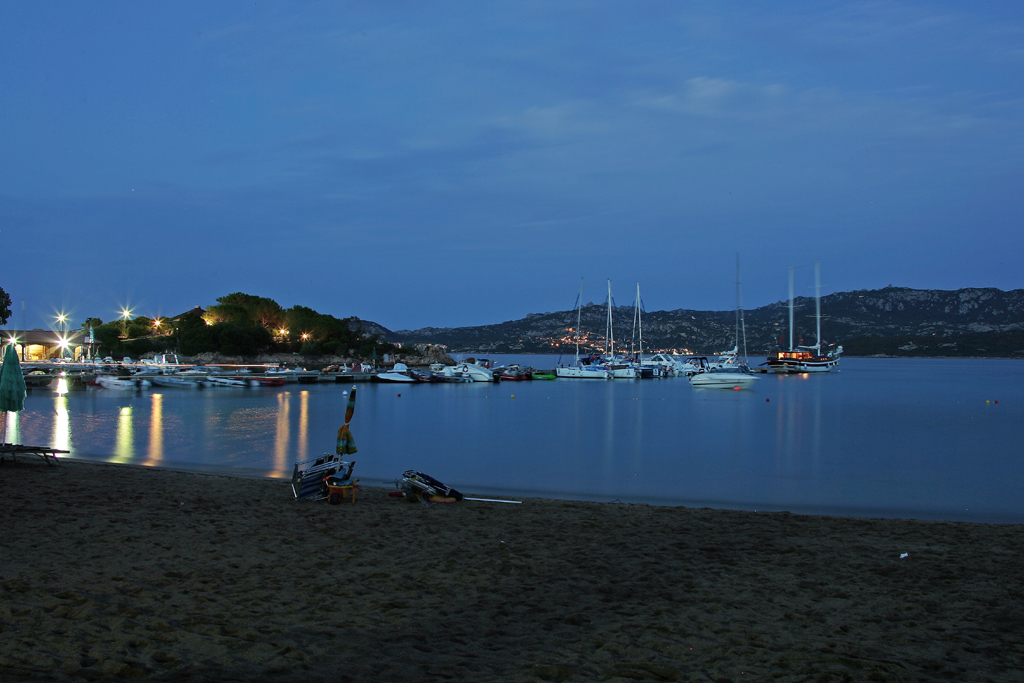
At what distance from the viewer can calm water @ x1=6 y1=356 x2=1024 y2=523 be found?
56.7 feet

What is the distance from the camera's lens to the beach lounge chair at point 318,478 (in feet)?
40.7

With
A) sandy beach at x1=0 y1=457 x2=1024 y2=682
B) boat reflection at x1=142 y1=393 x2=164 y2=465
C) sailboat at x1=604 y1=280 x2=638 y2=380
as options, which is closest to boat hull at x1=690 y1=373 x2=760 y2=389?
sailboat at x1=604 y1=280 x2=638 y2=380

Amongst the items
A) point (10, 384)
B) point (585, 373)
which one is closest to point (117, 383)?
point (10, 384)

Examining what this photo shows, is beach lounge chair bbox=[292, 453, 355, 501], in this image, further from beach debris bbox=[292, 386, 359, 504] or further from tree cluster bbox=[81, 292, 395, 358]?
tree cluster bbox=[81, 292, 395, 358]

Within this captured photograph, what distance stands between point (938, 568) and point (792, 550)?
67.6 inches

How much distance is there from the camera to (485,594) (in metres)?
7.54

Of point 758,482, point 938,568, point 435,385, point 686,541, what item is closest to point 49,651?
point 686,541

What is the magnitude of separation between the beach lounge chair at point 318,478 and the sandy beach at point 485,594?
0.97 feet

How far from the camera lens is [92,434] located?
93.8ft

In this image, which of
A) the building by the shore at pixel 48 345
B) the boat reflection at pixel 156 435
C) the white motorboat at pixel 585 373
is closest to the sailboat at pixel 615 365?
the white motorboat at pixel 585 373

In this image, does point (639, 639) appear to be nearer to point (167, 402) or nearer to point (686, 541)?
point (686, 541)

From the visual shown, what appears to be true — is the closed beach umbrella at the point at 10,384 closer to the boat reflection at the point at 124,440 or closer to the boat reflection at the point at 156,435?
the boat reflection at the point at 124,440

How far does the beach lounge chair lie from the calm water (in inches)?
158

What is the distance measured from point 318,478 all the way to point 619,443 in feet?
58.4
